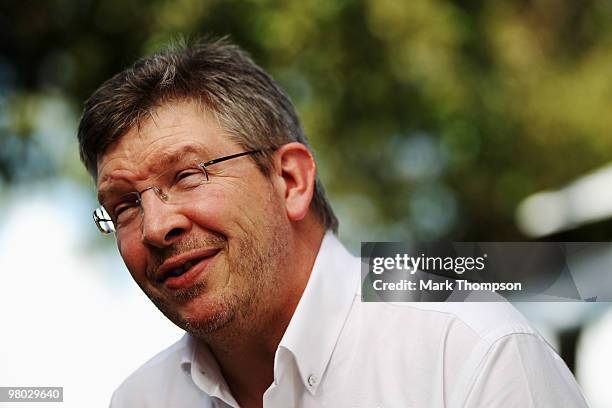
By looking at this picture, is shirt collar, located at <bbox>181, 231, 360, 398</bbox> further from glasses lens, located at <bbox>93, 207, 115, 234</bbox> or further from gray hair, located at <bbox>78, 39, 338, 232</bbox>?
glasses lens, located at <bbox>93, 207, 115, 234</bbox>

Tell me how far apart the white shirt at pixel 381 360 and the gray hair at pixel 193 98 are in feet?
0.82

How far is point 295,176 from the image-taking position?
1443 mm

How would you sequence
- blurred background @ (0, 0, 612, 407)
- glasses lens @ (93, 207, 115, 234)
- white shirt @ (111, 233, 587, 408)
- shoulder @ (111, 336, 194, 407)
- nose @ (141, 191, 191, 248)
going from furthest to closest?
blurred background @ (0, 0, 612, 407), shoulder @ (111, 336, 194, 407), glasses lens @ (93, 207, 115, 234), nose @ (141, 191, 191, 248), white shirt @ (111, 233, 587, 408)

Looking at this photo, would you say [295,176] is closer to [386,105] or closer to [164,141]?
[164,141]

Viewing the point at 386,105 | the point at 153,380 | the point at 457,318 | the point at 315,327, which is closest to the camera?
the point at 457,318

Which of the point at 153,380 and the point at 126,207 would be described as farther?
the point at 153,380

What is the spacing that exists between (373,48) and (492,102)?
1.64 ft

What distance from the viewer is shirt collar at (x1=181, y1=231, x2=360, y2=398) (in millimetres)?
1322

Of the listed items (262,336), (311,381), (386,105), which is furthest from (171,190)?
(386,105)

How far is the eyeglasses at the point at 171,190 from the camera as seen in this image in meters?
1.31

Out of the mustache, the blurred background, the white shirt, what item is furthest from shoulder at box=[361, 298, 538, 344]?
the blurred background

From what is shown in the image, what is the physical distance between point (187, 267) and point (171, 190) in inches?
Result: 5.4

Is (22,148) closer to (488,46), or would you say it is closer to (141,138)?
(141,138)

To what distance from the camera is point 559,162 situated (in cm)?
256
